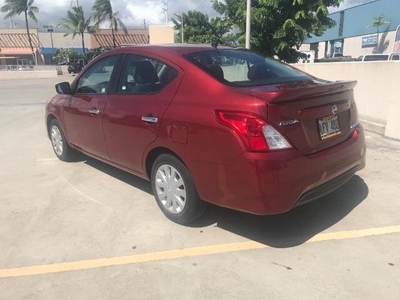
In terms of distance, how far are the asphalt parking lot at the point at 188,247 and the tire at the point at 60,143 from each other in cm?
90

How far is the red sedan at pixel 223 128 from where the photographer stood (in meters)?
3.00

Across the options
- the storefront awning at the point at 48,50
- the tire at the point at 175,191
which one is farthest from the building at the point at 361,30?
the storefront awning at the point at 48,50

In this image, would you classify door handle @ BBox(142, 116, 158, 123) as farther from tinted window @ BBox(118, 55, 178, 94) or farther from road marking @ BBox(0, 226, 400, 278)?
road marking @ BBox(0, 226, 400, 278)

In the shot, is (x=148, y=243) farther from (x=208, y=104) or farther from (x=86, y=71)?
(x=86, y=71)

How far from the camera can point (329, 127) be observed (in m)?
3.42

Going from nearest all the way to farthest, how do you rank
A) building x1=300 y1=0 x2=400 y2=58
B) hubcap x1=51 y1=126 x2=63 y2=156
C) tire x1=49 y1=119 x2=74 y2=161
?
tire x1=49 y1=119 x2=74 y2=161 < hubcap x1=51 y1=126 x2=63 y2=156 < building x1=300 y1=0 x2=400 y2=58

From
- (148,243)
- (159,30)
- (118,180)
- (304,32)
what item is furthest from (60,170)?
(159,30)

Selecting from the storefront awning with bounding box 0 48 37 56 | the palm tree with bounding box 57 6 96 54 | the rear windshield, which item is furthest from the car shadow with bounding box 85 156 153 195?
the storefront awning with bounding box 0 48 37 56

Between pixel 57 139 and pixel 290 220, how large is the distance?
3.86 m

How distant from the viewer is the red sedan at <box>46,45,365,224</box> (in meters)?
3.00

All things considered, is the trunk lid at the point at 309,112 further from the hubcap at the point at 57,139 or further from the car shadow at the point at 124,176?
the hubcap at the point at 57,139

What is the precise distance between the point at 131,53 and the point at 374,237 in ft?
10.0

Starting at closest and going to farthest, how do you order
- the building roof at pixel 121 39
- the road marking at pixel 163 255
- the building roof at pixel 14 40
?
1. the road marking at pixel 163 255
2. the building roof at pixel 14 40
3. the building roof at pixel 121 39

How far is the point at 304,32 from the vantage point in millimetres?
17578
